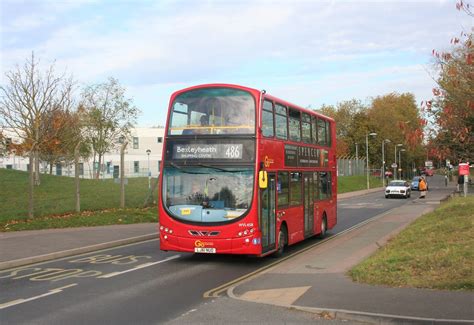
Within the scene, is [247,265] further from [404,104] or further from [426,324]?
[404,104]

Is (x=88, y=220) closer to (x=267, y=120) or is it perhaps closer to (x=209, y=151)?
(x=209, y=151)

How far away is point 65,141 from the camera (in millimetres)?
37125

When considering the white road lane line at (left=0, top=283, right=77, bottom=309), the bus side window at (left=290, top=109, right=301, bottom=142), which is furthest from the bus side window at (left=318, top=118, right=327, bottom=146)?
the white road lane line at (left=0, top=283, right=77, bottom=309)

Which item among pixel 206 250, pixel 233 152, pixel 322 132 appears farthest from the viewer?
pixel 322 132

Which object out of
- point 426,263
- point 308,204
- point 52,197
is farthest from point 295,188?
point 52,197

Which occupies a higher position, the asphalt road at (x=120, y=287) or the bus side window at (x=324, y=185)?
the bus side window at (x=324, y=185)

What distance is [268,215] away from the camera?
40.4 ft

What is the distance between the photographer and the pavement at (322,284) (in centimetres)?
677

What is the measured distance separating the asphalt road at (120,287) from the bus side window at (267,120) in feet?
10.1

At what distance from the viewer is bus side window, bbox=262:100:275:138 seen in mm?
12273

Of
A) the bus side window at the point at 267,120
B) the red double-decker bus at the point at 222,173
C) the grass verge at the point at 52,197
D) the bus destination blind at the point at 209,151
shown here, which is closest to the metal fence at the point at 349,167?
the grass verge at the point at 52,197

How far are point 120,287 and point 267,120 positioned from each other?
17.3 ft

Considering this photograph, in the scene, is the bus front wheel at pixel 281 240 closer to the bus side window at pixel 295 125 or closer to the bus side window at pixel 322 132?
the bus side window at pixel 295 125

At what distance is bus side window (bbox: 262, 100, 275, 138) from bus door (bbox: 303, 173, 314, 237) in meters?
2.87
